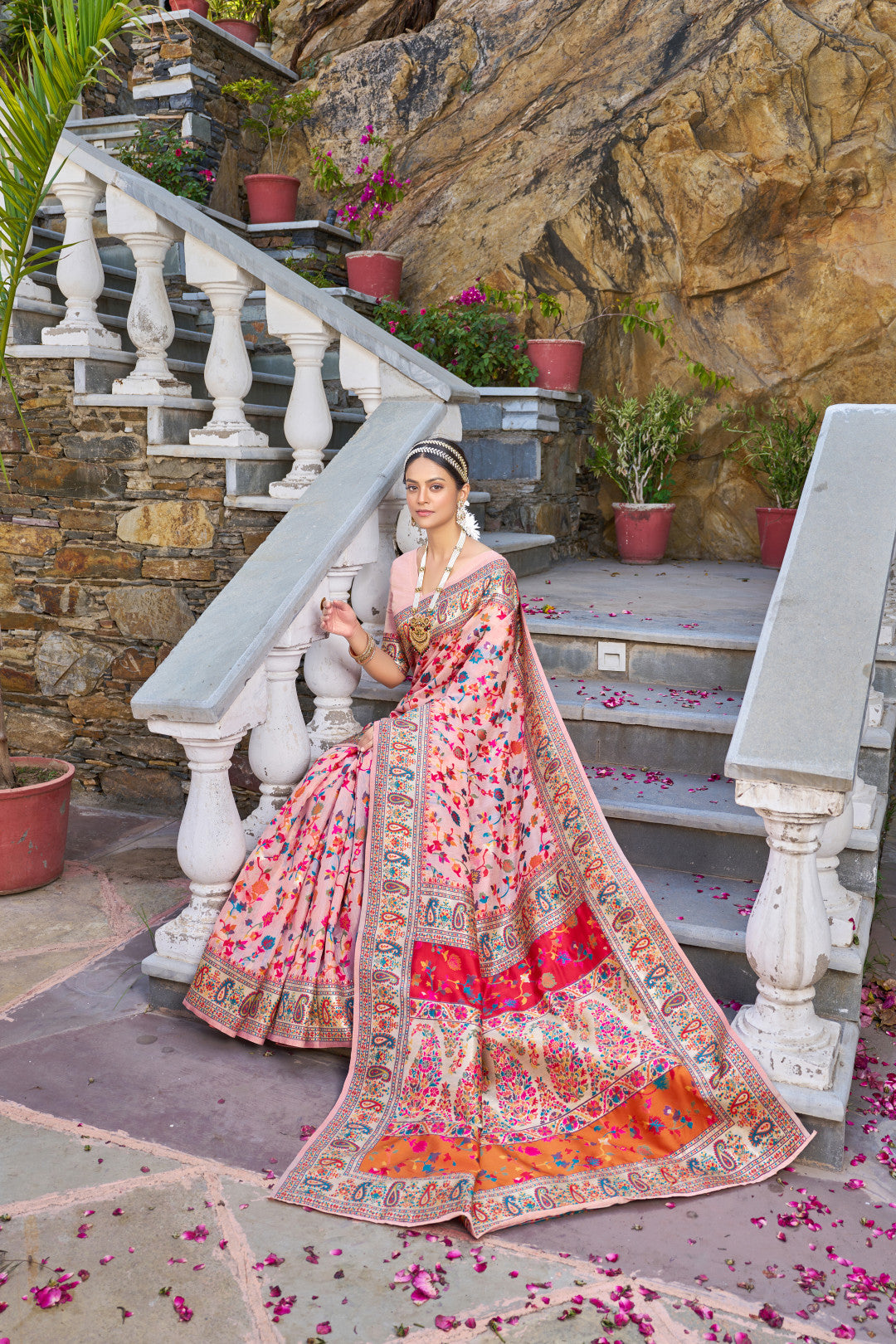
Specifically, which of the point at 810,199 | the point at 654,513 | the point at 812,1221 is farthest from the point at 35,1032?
the point at 810,199

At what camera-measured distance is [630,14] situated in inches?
234

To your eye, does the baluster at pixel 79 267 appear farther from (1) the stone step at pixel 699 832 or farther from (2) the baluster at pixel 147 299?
(1) the stone step at pixel 699 832

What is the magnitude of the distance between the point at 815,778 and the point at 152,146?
20.0ft

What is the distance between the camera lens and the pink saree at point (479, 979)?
214 centimetres

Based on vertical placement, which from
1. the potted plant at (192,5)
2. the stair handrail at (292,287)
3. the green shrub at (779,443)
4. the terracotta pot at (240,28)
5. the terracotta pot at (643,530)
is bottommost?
the terracotta pot at (643,530)

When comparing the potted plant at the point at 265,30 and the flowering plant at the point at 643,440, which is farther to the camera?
the potted plant at the point at 265,30

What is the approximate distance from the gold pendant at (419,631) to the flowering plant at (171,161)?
4.55 metres

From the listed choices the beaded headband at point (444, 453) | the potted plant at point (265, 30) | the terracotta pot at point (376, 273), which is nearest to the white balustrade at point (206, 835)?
the beaded headband at point (444, 453)

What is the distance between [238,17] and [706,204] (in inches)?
158

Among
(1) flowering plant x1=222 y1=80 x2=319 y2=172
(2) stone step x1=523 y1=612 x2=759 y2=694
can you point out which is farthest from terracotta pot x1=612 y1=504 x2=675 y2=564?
(1) flowering plant x1=222 y1=80 x2=319 y2=172

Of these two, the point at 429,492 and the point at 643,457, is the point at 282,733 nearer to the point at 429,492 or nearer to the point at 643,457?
the point at 429,492

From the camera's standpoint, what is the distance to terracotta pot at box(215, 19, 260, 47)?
7.12 meters

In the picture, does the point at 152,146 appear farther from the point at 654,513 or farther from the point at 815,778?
the point at 815,778

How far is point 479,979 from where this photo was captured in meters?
2.46
